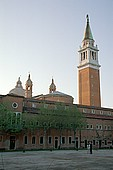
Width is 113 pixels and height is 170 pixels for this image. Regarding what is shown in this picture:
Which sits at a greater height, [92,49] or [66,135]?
[92,49]

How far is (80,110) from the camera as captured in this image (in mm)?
55594

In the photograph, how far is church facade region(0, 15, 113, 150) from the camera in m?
43.5

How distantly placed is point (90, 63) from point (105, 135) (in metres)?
24.4

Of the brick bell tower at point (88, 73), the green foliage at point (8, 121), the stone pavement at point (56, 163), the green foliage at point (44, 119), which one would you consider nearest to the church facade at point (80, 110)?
the brick bell tower at point (88, 73)

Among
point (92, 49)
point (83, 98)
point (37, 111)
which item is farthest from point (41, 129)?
point (92, 49)

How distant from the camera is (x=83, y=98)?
235 ft

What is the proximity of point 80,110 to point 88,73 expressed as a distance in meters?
18.6

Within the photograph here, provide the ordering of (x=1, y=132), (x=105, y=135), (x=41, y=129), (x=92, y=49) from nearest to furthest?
(x=1, y=132), (x=41, y=129), (x=105, y=135), (x=92, y=49)

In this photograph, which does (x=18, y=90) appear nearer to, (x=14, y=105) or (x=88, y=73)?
(x=88, y=73)

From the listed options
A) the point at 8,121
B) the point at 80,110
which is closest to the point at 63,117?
the point at 80,110

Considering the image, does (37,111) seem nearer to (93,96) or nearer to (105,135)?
(105,135)

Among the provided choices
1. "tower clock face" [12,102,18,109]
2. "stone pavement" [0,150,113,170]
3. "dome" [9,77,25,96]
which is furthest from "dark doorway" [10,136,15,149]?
"dome" [9,77,25,96]

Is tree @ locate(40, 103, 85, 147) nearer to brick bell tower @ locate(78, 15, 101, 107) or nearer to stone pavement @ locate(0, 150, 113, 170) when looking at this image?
brick bell tower @ locate(78, 15, 101, 107)

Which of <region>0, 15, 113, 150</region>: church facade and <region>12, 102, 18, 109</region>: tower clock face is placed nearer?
<region>12, 102, 18, 109</region>: tower clock face
